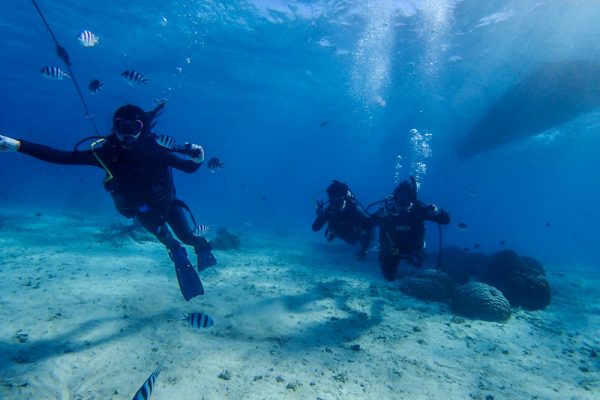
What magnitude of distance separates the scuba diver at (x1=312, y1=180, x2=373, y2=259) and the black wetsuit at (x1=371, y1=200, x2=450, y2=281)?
2.60 feet

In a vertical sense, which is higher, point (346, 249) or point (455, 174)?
point (455, 174)

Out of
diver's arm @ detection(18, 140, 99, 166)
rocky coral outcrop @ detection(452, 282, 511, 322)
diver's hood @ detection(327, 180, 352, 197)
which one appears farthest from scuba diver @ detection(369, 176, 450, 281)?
diver's arm @ detection(18, 140, 99, 166)

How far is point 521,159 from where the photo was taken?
165 feet

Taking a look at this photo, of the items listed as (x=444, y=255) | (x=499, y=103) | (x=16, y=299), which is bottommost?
(x=16, y=299)

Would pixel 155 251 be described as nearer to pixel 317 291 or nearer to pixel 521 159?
pixel 317 291

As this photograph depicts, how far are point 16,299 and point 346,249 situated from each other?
15.6 meters

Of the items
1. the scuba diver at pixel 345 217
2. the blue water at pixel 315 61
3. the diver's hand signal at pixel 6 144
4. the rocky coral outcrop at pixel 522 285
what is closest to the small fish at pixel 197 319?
the diver's hand signal at pixel 6 144

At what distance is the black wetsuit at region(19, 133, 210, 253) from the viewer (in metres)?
5.12

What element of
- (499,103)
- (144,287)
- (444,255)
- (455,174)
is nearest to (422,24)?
(499,103)

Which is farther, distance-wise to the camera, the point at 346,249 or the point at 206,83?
the point at 206,83

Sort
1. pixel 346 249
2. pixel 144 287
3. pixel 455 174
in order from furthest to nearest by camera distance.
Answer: pixel 455 174 < pixel 346 249 < pixel 144 287

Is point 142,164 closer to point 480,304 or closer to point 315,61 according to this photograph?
point 480,304

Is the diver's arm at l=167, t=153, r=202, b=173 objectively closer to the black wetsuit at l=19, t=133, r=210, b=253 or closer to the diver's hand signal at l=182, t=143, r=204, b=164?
the black wetsuit at l=19, t=133, r=210, b=253

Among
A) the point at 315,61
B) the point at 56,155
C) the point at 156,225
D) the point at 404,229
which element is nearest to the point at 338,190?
the point at 404,229
